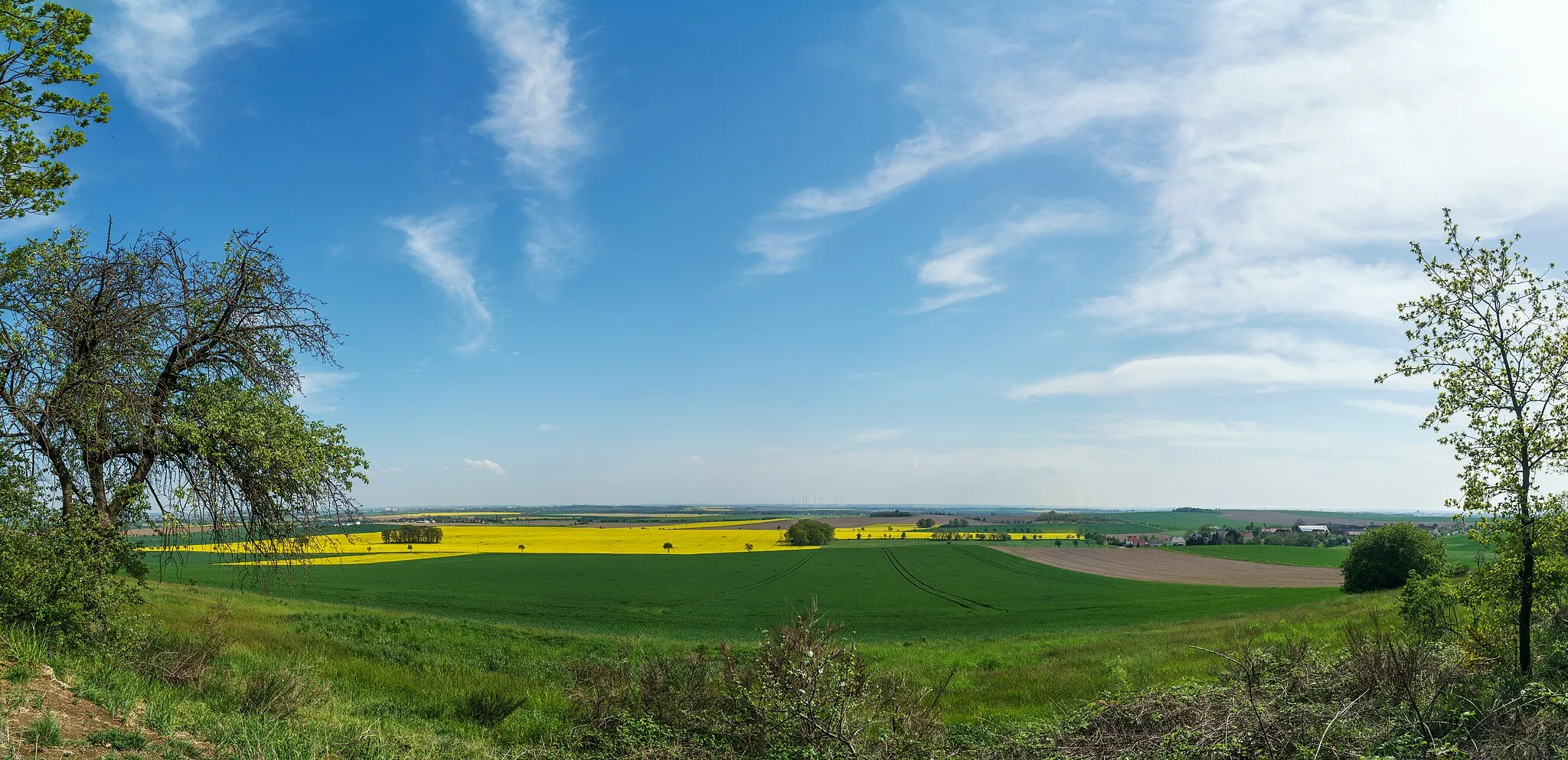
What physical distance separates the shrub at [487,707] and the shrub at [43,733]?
6.18 metres

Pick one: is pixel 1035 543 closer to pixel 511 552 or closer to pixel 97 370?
pixel 511 552

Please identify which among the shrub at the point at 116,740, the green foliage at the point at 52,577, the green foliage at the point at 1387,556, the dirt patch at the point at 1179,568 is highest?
the green foliage at the point at 52,577

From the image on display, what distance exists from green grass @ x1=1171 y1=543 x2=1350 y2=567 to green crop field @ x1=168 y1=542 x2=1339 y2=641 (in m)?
31.5

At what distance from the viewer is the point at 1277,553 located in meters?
92.3

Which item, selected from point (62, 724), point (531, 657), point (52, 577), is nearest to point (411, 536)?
point (531, 657)

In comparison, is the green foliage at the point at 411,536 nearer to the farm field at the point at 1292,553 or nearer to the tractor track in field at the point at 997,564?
the tractor track in field at the point at 997,564

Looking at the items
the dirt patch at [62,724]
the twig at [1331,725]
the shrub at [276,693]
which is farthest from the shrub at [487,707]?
the twig at [1331,725]

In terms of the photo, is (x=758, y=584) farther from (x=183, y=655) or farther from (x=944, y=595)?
(x=183, y=655)

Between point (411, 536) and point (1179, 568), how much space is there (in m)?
95.2

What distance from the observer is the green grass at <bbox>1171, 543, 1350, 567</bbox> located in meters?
80.6

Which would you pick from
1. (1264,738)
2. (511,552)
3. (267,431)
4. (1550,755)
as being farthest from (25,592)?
(511,552)

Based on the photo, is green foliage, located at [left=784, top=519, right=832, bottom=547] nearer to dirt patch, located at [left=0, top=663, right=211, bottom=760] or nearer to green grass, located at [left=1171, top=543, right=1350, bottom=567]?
green grass, located at [left=1171, top=543, right=1350, bottom=567]

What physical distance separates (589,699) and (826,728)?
3.75 metres

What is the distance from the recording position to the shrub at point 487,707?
40.6 feet
